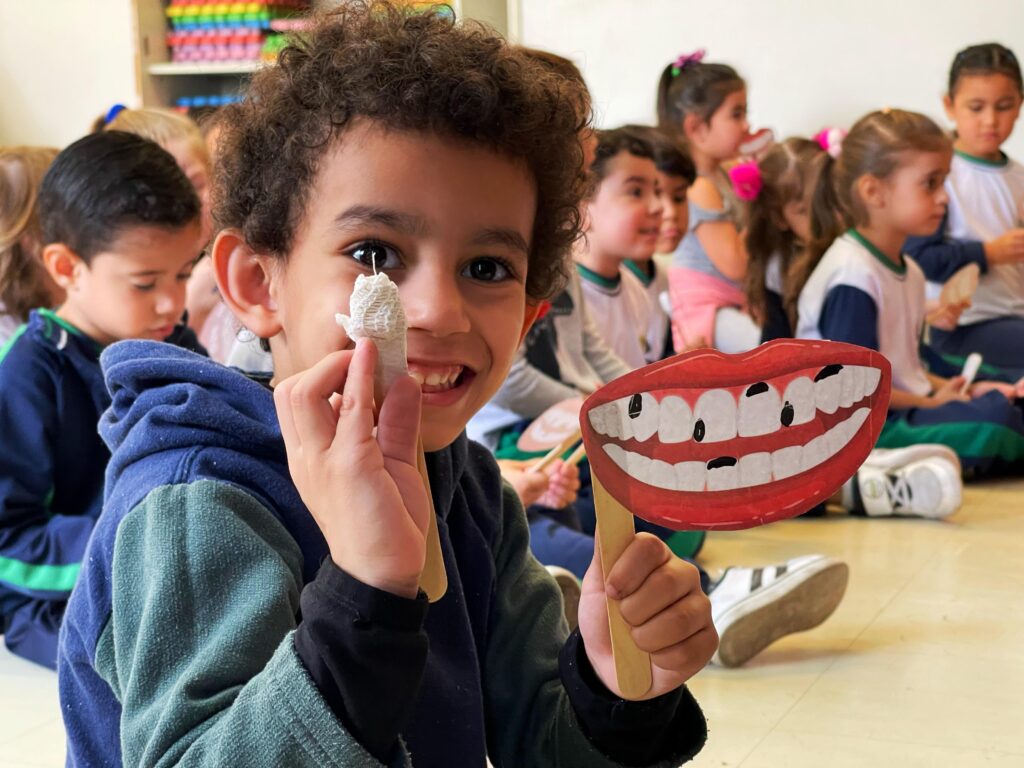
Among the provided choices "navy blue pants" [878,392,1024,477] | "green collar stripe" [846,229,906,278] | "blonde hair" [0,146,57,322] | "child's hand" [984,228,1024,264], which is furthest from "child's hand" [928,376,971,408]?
"blonde hair" [0,146,57,322]

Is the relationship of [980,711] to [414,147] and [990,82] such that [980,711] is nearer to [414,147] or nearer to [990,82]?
[414,147]

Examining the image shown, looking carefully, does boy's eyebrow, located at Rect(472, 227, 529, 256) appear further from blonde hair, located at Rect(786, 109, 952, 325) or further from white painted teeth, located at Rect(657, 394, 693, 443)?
blonde hair, located at Rect(786, 109, 952, 325)

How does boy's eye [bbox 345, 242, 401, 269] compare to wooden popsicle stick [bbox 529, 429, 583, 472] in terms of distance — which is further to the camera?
wooden popsicle stick [bbox 529, 429, 583, 472]

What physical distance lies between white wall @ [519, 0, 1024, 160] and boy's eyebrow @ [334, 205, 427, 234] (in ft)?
10.9

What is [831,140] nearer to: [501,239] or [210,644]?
[501,239]

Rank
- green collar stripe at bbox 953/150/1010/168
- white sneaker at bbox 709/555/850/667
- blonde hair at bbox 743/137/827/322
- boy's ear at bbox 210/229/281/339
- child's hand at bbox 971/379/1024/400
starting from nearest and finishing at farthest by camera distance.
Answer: boy's ear at bbox 210/229/281/339
white sneaker at bbox 709/555/850/667
child's hand at bbox 971/379/1024/400
blonde hair at bbox 743/137/827/322
green collar stripe at bbox 953/150/1010/168

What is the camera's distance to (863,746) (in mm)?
1365

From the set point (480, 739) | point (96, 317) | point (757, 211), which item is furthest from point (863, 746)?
point (757, 211)

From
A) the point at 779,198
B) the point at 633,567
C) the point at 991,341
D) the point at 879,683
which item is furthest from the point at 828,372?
the point at 991,341

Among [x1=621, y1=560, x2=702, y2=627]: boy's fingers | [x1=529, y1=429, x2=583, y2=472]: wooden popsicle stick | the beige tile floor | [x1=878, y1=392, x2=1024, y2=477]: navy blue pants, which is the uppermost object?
[x1=621, y1=560, x2=702, y2=627]: boy's fingers

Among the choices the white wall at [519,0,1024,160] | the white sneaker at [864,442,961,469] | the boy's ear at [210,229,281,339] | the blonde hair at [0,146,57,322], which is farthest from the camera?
the white wall at [519,0,1024,160]

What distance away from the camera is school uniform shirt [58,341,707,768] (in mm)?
589

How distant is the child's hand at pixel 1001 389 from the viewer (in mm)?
2961

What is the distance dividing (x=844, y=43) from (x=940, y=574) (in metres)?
2.51
